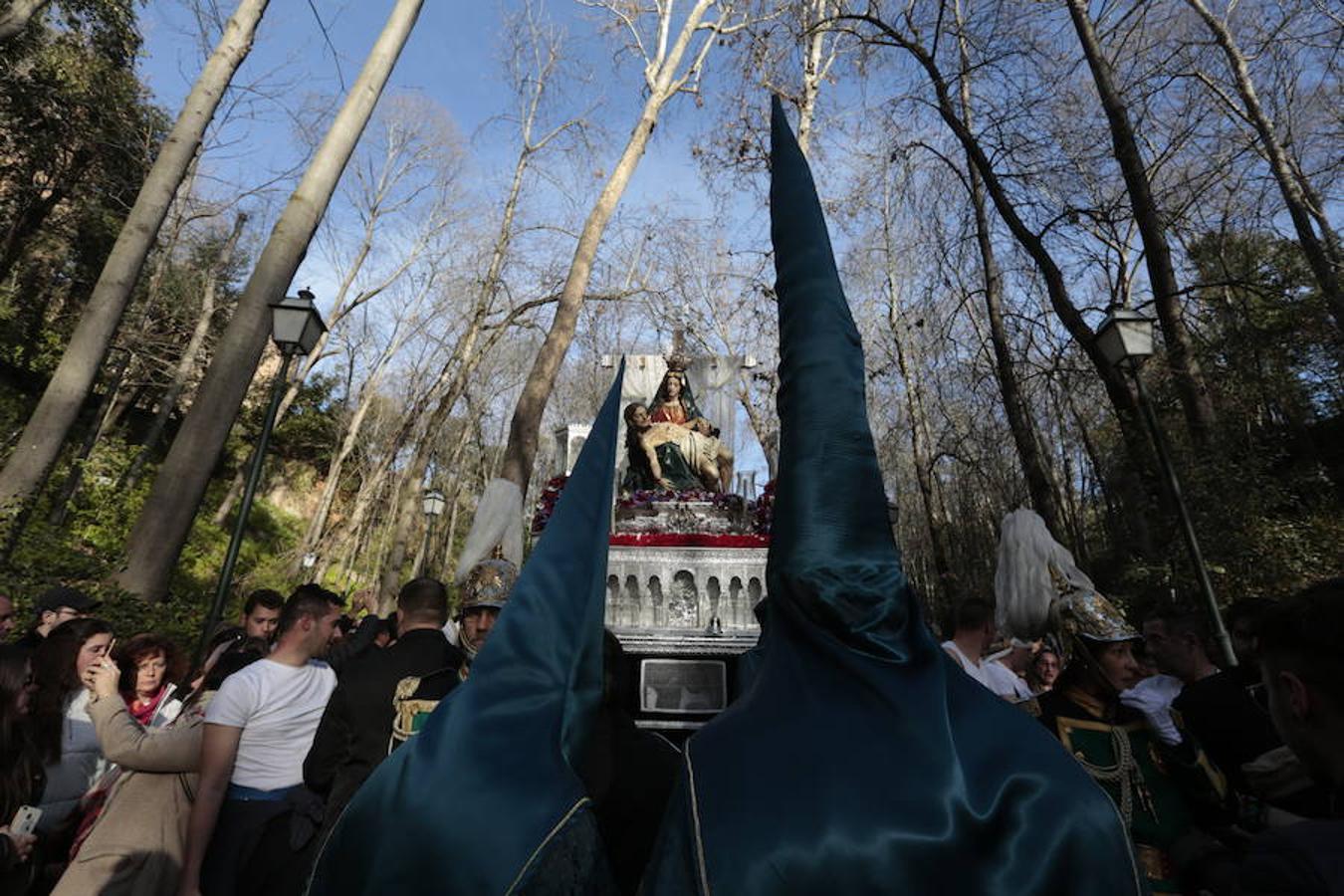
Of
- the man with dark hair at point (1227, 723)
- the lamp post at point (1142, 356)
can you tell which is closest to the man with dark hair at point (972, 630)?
the man with dark hair at point (1227, 723)

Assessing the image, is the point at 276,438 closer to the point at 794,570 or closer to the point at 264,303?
the point at 264,303

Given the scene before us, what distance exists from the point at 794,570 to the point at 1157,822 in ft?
8.01

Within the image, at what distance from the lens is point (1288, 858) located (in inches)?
51.4

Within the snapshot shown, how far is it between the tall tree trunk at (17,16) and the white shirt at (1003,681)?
11016 millimetres

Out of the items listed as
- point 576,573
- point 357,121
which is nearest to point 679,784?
point 576,573

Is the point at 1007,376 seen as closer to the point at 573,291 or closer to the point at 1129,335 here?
the point at 1129,335

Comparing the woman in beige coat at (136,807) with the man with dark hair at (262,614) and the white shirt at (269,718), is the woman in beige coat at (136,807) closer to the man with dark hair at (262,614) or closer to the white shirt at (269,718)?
the white shirt at (269,718)

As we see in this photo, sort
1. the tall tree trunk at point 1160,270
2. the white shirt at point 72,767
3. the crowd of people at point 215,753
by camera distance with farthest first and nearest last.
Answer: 1. the tall tree trunk at point 1160,270
2. the white shirt at point 72,767
3. the crowd of people at point 215,753

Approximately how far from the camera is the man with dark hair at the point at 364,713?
2766 millimetres

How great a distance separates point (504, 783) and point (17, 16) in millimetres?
10518

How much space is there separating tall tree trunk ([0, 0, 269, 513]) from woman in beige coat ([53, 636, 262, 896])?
5.34 m

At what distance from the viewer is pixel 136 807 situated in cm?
320

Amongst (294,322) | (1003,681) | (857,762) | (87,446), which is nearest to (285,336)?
(294,322)

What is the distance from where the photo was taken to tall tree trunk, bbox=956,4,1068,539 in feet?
36.4
